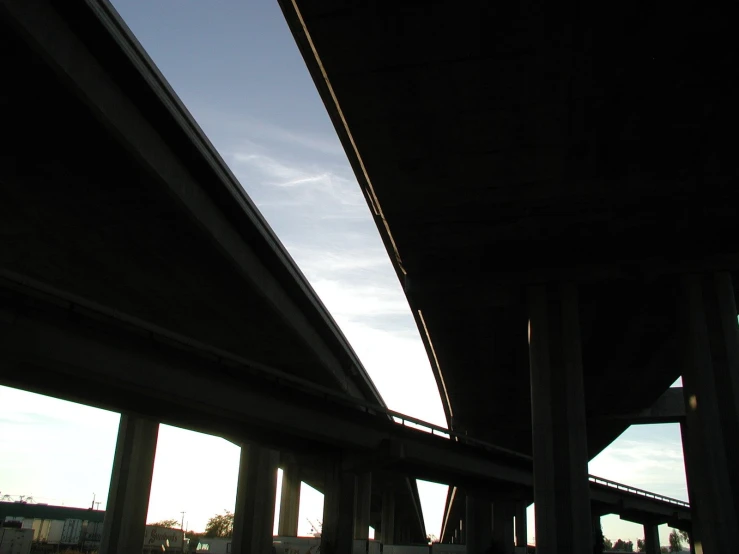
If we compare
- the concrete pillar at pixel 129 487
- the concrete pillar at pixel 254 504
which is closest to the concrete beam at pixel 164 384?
the concrete pillar at pixel 129 487

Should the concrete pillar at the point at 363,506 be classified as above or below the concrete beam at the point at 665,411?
below

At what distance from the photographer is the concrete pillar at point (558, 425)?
2912 centimetres

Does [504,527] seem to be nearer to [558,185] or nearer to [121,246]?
[558,185]

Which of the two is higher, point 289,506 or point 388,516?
point 289,506

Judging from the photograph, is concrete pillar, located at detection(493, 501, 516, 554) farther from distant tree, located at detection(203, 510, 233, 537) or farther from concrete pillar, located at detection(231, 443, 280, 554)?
distant tree, located at detection(203, 510, 233, 537)

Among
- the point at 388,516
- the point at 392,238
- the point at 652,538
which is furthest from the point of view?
the point at 388,516

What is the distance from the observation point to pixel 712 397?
94.5ft

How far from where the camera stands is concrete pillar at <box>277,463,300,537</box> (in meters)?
80.3

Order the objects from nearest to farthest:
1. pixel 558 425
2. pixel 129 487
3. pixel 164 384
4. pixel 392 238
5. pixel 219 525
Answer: pixel 164 384, pixel 392 238, pixel 558 425, pixel 129 487, pixel 219 525

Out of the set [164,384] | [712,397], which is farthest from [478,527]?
[164,384]

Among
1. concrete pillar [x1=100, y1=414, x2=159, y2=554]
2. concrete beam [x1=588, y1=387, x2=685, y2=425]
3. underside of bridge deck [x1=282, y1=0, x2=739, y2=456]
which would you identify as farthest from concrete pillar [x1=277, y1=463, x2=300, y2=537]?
underside of bridge deck [x1=282, y1=0, x2=739, y2=456]

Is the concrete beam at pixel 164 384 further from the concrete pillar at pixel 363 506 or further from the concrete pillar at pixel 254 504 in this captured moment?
the concrete pillar at pixel 363 506

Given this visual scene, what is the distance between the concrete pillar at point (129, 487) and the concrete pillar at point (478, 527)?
28782 mm

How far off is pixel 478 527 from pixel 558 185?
41790 millimetres
